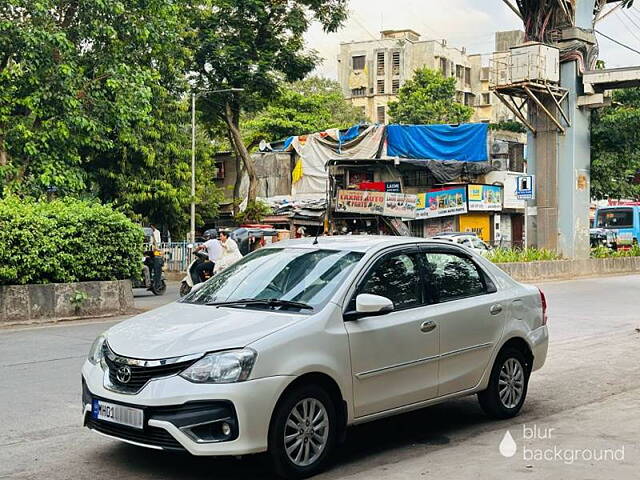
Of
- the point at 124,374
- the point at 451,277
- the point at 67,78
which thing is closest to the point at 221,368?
the point at 124,374

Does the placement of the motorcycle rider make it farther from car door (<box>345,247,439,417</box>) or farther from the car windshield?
car door (<box>345,247,439,417</box>)

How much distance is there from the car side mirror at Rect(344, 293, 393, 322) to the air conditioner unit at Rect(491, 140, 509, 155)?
3457cm

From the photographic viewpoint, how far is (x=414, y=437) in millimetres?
6406

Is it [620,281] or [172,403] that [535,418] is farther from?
[620,281]

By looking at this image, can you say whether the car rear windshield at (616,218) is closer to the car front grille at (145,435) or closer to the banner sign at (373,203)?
the banner sign at (373,203)

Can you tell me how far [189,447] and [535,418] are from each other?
356 centimetres

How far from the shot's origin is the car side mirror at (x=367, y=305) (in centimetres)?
548

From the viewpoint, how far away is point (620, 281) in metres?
26.2

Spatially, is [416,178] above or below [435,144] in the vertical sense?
below

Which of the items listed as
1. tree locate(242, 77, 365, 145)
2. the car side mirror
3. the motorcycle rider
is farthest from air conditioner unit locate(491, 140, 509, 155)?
the car side mirror

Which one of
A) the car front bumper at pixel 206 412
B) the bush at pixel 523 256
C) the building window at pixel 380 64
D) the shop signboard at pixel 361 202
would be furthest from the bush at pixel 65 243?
the building window at pixel 380 64

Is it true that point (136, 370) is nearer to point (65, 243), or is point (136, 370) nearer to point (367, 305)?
point (367, 305)

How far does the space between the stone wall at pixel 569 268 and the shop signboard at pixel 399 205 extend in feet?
29.7

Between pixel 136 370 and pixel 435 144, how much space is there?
33393mm
